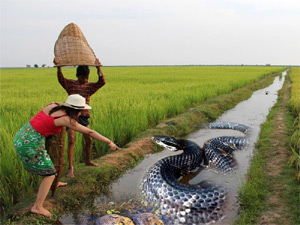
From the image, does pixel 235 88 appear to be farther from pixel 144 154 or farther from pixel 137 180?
pixel 137 180

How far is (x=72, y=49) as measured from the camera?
10.7 ft

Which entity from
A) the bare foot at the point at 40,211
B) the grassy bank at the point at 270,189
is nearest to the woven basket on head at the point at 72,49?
the bare foot at the point at 40,211

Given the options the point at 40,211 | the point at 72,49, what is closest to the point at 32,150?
the point at 40,211

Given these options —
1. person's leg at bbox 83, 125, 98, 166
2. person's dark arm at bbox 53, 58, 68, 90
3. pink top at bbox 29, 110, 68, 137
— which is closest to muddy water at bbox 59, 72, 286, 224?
person's leg at bbox 83, 125, 98, 166

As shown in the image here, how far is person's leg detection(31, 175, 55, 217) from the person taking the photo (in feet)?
8.38

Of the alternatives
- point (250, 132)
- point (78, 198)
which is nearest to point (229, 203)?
point (78, 198)

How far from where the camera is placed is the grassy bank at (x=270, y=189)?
2672 millimetres

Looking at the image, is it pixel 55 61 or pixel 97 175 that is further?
pixel 97 175

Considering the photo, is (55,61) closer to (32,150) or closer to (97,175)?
(32,150)

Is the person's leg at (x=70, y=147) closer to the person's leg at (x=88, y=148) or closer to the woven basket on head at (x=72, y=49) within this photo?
the person's leg at (x=88, y=148)

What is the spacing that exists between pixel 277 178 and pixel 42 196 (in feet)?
9.87

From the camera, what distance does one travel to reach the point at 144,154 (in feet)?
15.3

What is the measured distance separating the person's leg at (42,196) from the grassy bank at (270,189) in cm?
193

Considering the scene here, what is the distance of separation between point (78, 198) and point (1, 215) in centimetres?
80
